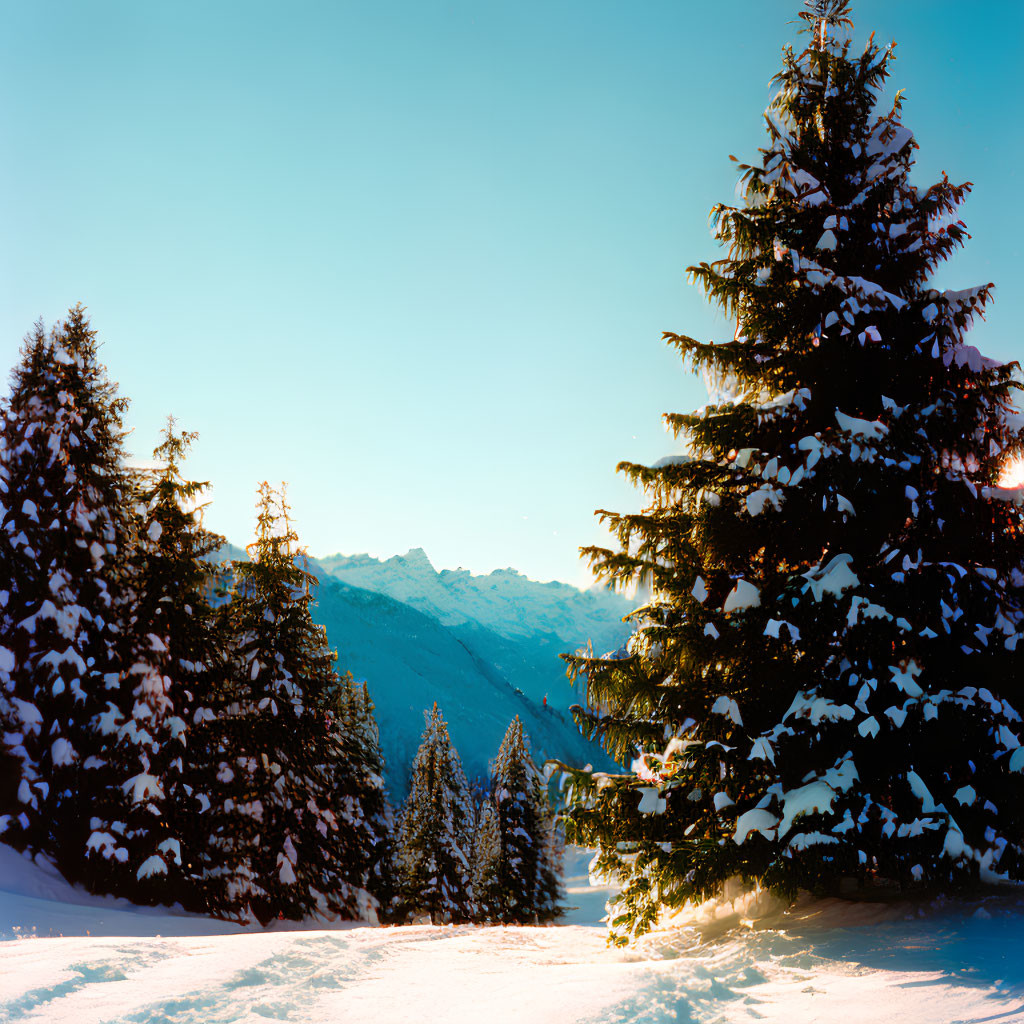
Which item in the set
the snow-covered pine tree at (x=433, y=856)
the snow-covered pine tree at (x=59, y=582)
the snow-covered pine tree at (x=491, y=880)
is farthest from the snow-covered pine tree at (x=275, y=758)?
the snow-covered pine tree at (x=491, y=880)

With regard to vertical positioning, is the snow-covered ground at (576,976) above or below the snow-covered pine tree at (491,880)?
above

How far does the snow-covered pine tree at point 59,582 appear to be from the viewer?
48.2ft

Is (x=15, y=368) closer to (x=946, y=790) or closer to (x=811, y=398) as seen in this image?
(x=811, y=398)

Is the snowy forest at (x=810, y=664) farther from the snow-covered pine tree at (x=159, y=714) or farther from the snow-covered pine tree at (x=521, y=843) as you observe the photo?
the snow-covered pine tree at (x=521, y=843)

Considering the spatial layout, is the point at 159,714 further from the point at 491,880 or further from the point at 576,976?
the point at 491,880

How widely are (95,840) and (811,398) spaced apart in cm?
1643

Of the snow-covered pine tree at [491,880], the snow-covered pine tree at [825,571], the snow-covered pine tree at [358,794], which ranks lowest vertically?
the snow-covered pine tree at [491,880]

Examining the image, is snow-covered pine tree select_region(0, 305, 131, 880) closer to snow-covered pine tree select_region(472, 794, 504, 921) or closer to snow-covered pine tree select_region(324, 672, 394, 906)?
snow-covered pine tree select_region(324, 672, 394, 906)

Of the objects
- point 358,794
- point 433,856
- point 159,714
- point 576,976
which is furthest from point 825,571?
point 433,856

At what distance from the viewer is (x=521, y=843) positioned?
110 ft

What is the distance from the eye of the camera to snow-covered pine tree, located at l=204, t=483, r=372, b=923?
54.1 ft

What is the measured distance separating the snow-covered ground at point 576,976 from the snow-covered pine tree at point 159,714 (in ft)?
26.5

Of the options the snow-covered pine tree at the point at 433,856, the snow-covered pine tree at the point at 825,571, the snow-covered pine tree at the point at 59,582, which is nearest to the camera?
the snow-covered pine tree at the point at 825,571

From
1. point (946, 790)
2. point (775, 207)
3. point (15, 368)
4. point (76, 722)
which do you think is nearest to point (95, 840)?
point (76, 722)
